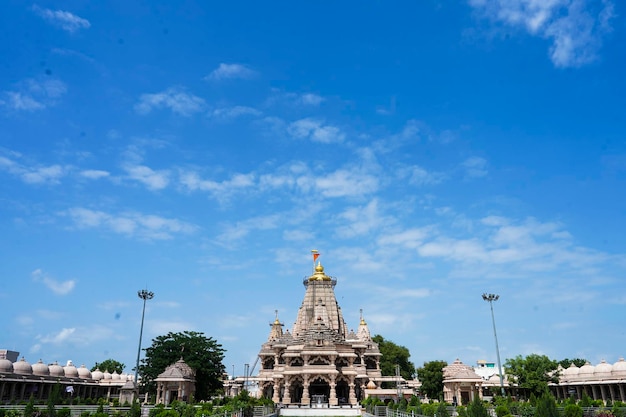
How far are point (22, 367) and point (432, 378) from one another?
50.4 meters

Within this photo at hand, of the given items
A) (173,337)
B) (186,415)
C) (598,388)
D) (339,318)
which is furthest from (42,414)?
(598,388)

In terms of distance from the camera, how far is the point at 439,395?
61938 mm

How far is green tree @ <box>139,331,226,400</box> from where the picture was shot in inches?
2077

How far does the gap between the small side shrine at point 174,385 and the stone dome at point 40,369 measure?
20.7 m

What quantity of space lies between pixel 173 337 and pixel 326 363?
1808 centimetres

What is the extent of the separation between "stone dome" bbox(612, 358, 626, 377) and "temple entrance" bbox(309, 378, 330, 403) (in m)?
32.9

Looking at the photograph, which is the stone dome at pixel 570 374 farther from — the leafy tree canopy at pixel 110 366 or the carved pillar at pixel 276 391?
the leafy tree canopy at pixel 110 366

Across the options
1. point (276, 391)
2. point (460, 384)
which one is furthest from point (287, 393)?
point (460, 384)

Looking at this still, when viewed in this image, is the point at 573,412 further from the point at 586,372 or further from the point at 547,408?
the point at 586,372

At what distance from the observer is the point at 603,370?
55938mm

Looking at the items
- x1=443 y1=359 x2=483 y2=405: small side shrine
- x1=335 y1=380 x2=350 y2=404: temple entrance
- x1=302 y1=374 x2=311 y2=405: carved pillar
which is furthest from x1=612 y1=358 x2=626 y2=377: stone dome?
x1=302 y1=374 x2=311 y2=405: carved pillar

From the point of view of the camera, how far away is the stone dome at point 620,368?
5313 cm

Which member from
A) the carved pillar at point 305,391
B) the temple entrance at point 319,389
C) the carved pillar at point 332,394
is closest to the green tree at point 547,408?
the carved pillar at point 332,394

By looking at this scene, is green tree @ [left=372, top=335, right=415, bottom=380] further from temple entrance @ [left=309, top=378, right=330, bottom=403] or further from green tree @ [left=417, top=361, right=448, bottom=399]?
temple entrance @ [left=309, top=378, right=330, bottom=403]
